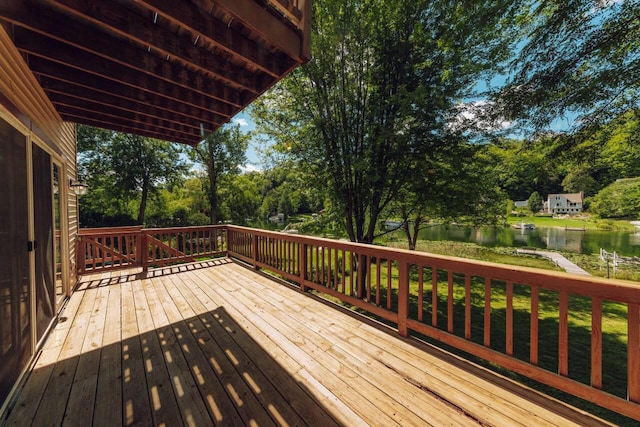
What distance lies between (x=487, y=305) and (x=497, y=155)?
4.28m

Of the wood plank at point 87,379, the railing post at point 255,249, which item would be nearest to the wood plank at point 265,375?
the wood plank at point 87,379

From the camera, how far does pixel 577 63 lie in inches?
121

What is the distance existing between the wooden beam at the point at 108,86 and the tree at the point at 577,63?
4.46 meters

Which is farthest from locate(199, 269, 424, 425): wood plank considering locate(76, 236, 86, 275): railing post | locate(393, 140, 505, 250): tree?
locate(76, 236, 86, 275): railing post

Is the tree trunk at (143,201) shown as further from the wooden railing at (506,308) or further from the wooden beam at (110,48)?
the wooden beam at (110,48)

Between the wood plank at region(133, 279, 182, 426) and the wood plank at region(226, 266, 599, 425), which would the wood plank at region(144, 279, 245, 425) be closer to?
the wood plank at region(133, 279, 182, 426)

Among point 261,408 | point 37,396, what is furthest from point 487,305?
point 37,396

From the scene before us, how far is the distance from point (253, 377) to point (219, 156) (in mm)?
14055

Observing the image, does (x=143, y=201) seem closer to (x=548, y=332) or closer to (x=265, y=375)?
(x=265, y=375)

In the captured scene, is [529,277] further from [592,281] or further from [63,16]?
[63,16]

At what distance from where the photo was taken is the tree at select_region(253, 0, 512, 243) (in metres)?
4.39

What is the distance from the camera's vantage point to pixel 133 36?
1.83m

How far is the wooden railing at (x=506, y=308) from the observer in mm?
1484

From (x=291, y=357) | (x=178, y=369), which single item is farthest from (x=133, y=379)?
(x=291, y=357)
